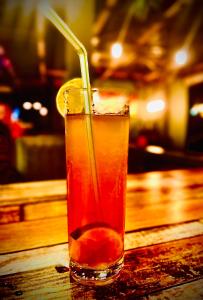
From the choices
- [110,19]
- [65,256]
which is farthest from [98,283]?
[110,19]

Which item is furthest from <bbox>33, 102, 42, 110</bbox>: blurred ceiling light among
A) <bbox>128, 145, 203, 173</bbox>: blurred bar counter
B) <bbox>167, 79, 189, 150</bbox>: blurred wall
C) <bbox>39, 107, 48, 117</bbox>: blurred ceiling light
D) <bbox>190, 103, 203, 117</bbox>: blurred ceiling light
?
<bbox>128, 145, 203, 173</bbox>: blurred bar counter

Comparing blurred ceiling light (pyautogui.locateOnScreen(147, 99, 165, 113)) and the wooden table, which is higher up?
blurred ceiling light (pyautogui.locateOnScreen(147, 99, 165, 113))

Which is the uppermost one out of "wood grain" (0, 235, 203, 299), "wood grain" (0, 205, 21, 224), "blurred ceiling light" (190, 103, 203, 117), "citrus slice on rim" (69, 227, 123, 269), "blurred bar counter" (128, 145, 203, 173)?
"blurred ceiling light" (190, 103, 203, 117)

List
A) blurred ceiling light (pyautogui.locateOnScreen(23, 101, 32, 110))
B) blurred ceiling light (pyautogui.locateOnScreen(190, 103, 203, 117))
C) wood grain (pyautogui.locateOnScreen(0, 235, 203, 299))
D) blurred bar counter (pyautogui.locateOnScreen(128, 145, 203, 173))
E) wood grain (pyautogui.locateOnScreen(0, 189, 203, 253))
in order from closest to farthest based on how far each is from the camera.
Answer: wood grain (pyautogui.locateOnScreen(0, 235, 203, 299)) → wood grain (pyautogui.locateOnScreen(0, 189, 203, 253)) → blurred bar counter (pyautogui.locateOnScreen(128, 145, 203, 173)) → blurred ceiling light (pyautogui.locateOnScreen(190, 103, 203, 117)) → blurred ceiling light (pyautogui.locateOnScreen(23, 101, 32, 110))

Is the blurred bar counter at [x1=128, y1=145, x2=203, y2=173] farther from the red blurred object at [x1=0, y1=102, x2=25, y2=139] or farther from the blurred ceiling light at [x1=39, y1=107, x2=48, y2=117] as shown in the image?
the blurred ceiling light at [x1=39, y1=107, x2=48, y2=117]

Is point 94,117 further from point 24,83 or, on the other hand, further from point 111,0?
point 24,83

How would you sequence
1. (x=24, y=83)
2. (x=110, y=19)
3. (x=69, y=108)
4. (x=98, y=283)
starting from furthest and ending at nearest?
1. (x=24, y=83)
2. (x=110, y=19)
3. (x=69, y=108)
4. (x=98, y=283)

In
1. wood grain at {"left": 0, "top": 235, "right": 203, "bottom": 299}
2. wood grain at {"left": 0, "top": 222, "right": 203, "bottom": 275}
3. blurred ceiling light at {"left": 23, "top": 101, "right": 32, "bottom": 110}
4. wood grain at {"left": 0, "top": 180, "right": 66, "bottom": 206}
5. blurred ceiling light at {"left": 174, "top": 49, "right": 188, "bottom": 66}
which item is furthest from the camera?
blurred ceiling light at {"left": 23, "top": 101, "right": 32, "bottom": 110}

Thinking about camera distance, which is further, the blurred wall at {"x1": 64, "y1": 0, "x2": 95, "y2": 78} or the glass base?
the blurred wall at {"x1": 64, "y1": 0, "x2": 95, "y2": 78}
